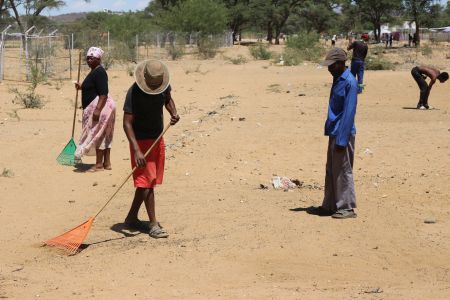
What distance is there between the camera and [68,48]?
3180cm

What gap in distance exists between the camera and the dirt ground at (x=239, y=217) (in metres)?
5.22

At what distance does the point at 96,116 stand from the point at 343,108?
3.69 m

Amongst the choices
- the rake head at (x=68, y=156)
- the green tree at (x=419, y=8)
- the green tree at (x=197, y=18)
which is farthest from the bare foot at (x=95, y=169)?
the green tree at (x=419, y=8)

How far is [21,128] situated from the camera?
13203 millimetres

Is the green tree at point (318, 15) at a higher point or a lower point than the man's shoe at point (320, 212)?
higher

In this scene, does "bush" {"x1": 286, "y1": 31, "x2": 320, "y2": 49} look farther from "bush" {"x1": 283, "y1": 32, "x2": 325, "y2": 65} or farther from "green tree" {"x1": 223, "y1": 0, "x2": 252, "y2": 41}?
"green tree" {"x1": 223, "y1": 0, "x2": 252, "y2": 41}

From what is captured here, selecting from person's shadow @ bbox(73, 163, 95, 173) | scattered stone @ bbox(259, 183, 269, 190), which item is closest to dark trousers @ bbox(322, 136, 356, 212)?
scattered stone @ bbox(259, 183, 269, 190)

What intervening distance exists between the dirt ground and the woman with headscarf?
0.36 metres

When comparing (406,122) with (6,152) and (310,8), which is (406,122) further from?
(310,8)

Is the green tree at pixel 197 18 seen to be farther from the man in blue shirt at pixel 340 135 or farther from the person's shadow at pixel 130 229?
the person's shadow at pixel 130 229

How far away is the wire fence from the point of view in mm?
25453

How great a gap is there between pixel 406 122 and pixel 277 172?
15.9 ft

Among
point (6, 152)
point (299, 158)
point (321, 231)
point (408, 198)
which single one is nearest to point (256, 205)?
point (321, 231)

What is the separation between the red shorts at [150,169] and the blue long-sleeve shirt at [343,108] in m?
1.59
